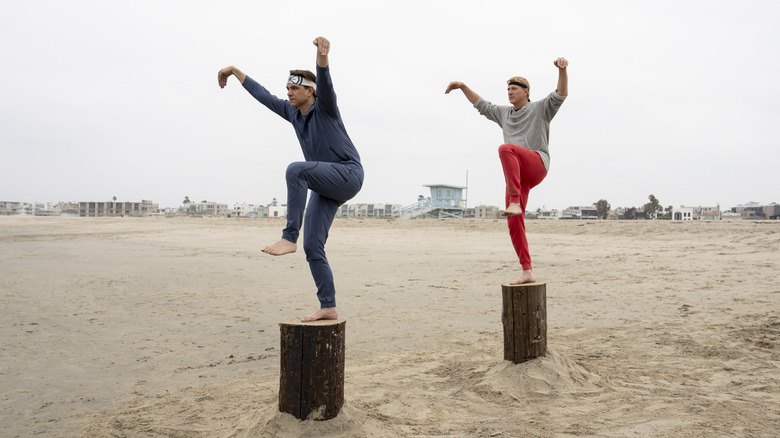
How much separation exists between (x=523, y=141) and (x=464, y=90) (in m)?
0.95

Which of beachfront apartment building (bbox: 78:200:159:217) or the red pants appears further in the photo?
beachfront apartment building (bbox: 78:200:159:217)

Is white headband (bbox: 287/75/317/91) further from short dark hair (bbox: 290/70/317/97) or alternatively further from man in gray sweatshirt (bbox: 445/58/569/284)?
man in gray sweatshirt (bbox: 445/58/569/284)

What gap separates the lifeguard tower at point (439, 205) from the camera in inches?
1670

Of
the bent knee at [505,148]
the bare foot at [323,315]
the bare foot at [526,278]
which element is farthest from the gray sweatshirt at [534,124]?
the bare foot at [323,315]

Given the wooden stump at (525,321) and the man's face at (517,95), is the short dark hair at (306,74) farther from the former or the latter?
the wooden stump at (525,321)

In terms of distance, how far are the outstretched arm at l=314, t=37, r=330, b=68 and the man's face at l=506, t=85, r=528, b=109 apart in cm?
250

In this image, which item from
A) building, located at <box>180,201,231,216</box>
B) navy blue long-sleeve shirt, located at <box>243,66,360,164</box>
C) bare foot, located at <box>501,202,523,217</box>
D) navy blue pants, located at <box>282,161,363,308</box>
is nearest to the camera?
navy blue pants, located at <box>282,161,363,308</box>

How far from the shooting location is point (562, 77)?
4980mm

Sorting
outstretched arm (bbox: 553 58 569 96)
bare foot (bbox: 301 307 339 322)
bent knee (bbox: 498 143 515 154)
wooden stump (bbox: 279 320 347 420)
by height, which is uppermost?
outstretched arm (bbox: 553 58 569 96)

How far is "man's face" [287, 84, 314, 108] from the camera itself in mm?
3887

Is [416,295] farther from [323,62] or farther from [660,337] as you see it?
[323,62]

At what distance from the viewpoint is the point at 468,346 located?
6.41 m

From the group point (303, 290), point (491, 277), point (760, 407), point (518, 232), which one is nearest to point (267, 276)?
point (303, 290)

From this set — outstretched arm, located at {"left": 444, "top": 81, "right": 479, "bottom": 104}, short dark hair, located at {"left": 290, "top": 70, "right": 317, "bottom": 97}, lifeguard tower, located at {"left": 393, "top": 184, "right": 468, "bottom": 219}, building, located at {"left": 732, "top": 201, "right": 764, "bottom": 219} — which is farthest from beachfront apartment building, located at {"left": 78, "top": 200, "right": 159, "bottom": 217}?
short dark hair, located at {"left": 290, "top": 70, "right": 317, "bottom": 97}
